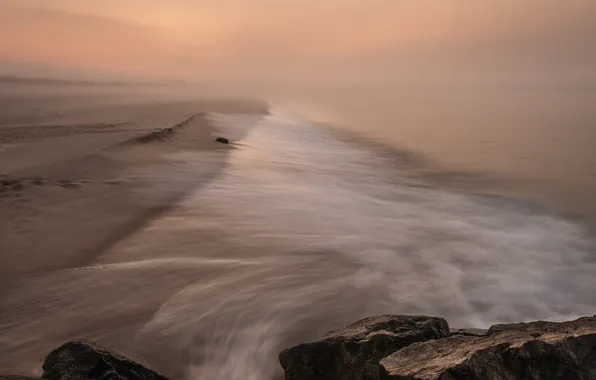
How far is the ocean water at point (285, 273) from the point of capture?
4.15m

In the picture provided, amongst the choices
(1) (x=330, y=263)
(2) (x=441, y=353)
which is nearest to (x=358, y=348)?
(2) (x=441, y=353)

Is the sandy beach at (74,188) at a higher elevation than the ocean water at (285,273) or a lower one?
higher

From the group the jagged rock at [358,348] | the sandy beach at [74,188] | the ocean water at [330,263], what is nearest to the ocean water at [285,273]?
the ocean water at [330,263]

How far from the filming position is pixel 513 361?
249 centimetres

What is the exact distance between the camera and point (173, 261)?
5496 millimetres

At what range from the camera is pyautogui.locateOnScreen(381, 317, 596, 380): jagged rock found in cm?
240

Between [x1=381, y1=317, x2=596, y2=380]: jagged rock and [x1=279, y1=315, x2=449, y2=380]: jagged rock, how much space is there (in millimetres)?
418

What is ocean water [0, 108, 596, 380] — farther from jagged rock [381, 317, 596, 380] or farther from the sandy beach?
jagged rock [381, 317, 596, 380]

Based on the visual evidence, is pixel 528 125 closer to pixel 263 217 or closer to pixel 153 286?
pixel 263 217

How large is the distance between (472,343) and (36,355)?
129 inches

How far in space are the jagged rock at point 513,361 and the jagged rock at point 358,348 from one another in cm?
42

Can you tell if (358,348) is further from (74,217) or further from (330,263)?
(74,217)

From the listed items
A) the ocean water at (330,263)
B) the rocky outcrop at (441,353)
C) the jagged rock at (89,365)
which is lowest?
the ocean water at (330,263)

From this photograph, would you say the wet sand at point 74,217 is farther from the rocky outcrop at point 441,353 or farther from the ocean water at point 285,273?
the rocky outcrop at point 441,353
